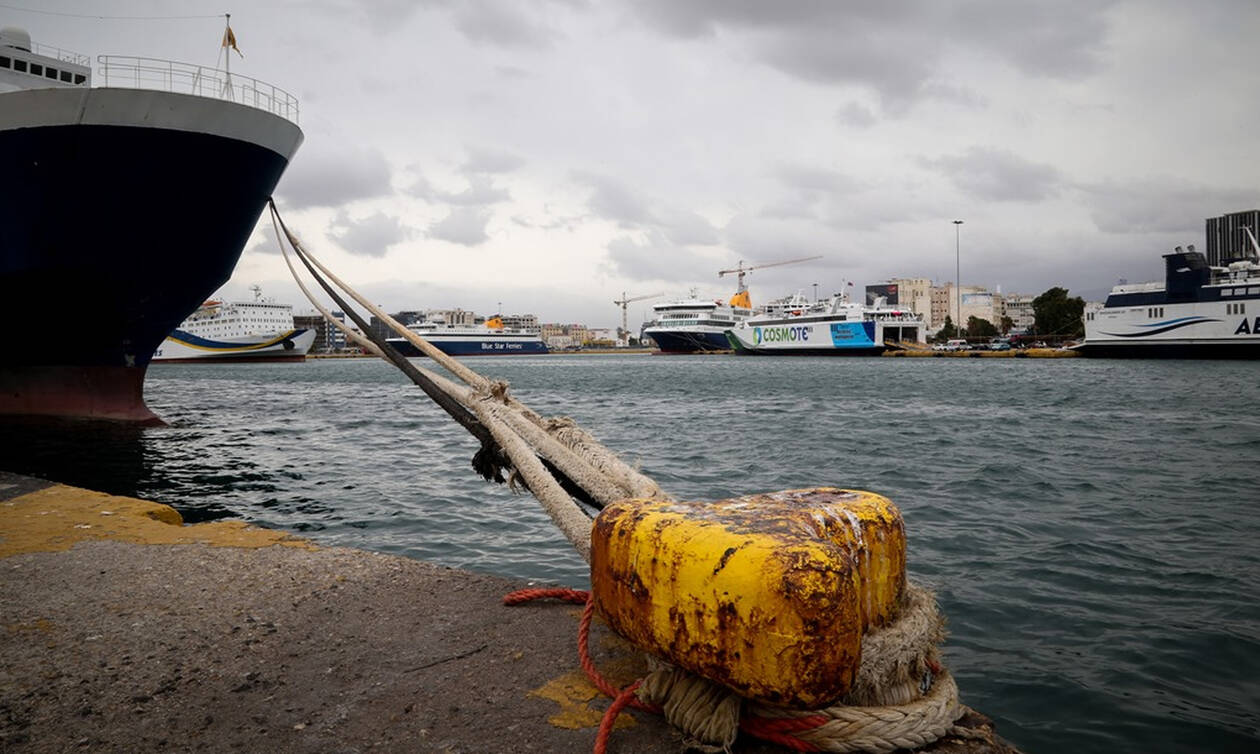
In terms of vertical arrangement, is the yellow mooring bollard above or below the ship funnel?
below

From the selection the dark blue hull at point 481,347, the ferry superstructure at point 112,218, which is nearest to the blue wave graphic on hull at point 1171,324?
the ferry superstructure at point 112,218

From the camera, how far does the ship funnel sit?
12.9 metres

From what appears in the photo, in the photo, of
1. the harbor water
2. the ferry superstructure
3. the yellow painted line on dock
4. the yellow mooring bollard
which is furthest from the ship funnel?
the yellow mooring bollard

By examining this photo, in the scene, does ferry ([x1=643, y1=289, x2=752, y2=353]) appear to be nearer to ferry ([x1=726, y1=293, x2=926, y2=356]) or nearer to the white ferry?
ferry ([x1=726, y1=293, x2=926, y2=356])

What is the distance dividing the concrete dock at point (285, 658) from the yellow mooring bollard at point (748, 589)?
0.39 meters

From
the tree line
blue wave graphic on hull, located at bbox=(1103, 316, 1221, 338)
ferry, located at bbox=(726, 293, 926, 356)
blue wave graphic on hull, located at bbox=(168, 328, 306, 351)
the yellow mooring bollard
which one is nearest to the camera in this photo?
the yellow mooring bollard

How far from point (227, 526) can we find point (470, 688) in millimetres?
2696

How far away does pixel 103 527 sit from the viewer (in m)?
3.85

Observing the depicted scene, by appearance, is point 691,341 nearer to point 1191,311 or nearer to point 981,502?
point 1191,311

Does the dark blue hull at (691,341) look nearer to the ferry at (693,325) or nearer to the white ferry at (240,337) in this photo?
the ferry at (693,325)

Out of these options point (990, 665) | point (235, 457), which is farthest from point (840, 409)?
point (990, 665)

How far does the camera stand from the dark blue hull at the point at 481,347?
89938mm

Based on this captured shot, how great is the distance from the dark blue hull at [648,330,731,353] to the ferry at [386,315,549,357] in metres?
25.0

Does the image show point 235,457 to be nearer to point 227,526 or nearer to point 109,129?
point 109,129
